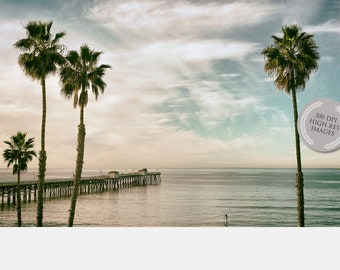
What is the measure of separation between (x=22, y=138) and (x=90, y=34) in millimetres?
8862

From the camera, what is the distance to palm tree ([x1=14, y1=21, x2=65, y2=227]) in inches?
524

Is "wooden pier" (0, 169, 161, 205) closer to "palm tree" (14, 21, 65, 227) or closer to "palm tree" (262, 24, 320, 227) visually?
"palm tree" (14, 21, 65, 227)

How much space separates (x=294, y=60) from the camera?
40.4ft

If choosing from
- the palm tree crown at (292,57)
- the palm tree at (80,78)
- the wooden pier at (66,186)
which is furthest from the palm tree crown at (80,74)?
the wooden pier at (66,186)

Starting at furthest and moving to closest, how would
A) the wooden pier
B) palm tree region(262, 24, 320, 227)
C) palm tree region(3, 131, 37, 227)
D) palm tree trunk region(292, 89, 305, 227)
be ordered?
the wooden pier → palm tree region(3, 131, 37, 227) → palm tree region(262, 24, 320, 227) → palm tree trunk region(292, 89, 305, 227)

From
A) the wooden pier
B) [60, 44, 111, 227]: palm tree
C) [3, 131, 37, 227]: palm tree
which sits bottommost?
the wooden pier

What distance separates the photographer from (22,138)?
1978cm

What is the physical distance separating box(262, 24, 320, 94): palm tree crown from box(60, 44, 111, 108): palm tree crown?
250 inches

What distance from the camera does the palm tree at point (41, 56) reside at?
13320 millimetres

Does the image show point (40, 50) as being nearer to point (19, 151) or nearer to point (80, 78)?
point (80, 78)

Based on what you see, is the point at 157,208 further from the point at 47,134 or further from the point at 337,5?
the point at 337,5

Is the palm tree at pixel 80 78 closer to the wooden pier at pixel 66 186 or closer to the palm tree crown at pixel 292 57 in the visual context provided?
the palm tree crown at pixel 292 57

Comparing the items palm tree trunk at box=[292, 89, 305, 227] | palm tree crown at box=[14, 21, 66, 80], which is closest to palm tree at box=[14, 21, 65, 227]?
palm tree crown at box=[14, 21, 66, 80]
